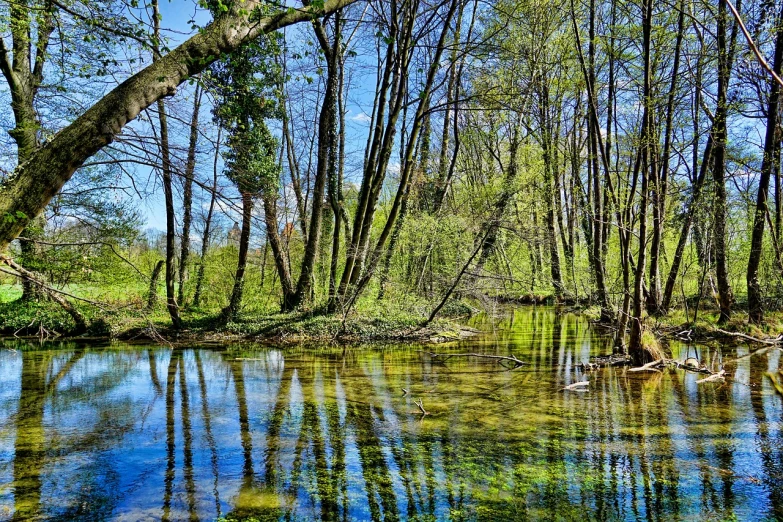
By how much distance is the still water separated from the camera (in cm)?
388

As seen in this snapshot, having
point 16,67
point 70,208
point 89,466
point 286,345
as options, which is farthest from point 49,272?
point 89,466

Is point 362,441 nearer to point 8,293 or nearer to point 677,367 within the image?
point 677,367

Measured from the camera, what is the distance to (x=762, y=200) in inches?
462

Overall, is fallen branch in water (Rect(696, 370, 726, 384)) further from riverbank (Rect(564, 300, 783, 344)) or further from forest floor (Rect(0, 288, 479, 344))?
forest floor (Rect(0, 288, 479, 344))

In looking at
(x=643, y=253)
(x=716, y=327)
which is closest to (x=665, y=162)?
(x=643, y=253)

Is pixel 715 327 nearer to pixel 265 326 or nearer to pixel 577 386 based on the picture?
pixel 577 386

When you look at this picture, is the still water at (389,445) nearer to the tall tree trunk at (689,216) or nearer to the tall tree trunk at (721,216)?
the tall tree trunk at (721,216)

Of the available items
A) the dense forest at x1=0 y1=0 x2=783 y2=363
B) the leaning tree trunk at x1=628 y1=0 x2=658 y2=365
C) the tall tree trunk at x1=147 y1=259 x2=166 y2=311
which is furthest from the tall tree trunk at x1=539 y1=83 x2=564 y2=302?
the tall tree trunk at x1=147 y1=259 x2=166 y2=311

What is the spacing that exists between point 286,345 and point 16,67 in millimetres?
11974

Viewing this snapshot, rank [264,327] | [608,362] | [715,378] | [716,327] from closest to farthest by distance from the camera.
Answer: [715,378] → [608,362] → [716,327] → [264,327]

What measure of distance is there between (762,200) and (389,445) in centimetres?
1167

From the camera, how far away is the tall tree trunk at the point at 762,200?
441 inches

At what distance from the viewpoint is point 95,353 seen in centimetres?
1210

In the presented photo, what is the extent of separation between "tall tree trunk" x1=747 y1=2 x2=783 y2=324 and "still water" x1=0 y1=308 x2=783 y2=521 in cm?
312
